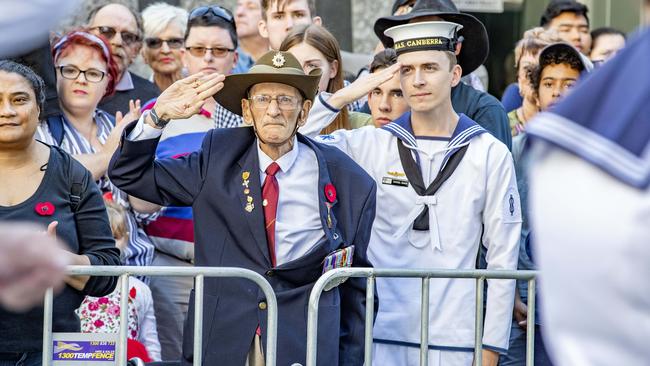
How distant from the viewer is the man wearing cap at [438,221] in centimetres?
556

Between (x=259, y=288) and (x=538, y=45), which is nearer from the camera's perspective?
(x=259, y=288)

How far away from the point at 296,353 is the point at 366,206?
767 millimetres

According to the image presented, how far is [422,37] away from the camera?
607 cm

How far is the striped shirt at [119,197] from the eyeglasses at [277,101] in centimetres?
142

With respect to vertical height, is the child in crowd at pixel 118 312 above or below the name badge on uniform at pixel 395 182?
below

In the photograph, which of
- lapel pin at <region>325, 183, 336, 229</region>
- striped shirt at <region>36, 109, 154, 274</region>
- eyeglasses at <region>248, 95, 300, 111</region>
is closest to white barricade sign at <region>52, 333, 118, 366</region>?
lapel pin at <region>325, 183, 336, 229</region>

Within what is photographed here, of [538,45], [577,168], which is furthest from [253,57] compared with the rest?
[577,168]

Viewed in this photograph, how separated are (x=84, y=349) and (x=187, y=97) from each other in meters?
1.18

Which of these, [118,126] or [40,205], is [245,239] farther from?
[118,126]

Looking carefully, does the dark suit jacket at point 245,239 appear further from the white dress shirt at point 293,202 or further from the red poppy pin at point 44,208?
the red poppy pin at point 44,208

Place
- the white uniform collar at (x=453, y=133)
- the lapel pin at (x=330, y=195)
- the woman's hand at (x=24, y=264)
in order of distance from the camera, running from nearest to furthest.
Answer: the woman's hand at (x=24, y=264) < the lapel pin at (x=330, y=195) < the white uniform collar at (x=453, y=133)

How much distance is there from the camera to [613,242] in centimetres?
187

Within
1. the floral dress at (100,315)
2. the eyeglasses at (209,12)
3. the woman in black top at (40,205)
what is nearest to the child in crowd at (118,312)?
the floral dress at (100,315)

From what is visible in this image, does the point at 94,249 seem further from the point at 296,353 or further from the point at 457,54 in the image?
the point at 457,54
